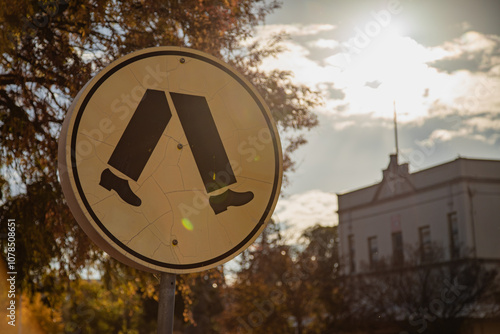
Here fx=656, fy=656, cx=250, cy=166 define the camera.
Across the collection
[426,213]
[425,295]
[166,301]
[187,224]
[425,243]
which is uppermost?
[426,213]

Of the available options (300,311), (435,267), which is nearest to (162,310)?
(435,267)

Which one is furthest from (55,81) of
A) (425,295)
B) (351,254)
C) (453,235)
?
(351,254)

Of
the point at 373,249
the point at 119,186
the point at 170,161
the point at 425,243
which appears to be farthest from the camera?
the point at 373,249

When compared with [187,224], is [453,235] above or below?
above

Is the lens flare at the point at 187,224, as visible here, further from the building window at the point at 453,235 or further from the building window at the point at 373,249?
the building window at the point at 373,249

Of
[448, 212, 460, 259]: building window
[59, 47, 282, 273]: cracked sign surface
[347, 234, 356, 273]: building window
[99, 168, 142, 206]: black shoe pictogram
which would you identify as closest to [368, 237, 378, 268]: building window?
[347, 234, 356, 273]: building window

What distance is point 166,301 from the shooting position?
198 centimetres

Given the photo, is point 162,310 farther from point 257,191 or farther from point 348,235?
point 348,235

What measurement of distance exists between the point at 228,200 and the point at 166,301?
375 millimetres

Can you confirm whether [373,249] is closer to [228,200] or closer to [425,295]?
[425,295]

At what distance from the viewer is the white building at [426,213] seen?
1284 inches

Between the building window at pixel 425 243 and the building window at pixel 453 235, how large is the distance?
3.78ft

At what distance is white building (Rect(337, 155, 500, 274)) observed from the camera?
107 ft

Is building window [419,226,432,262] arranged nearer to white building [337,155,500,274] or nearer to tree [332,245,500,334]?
white building [337,155,500,274]
